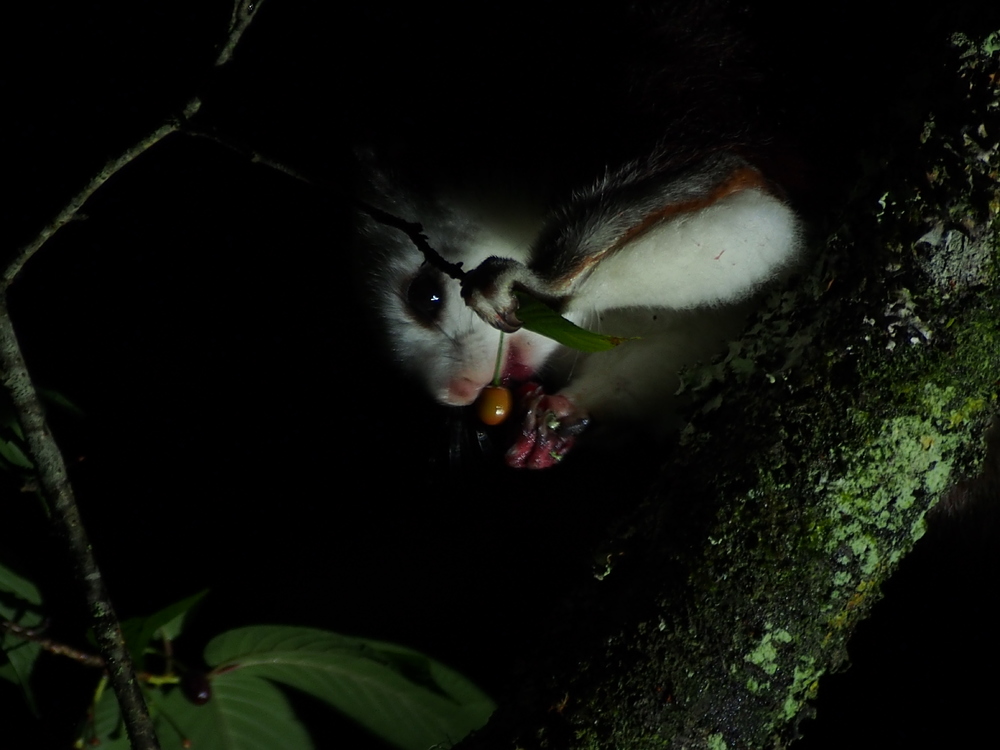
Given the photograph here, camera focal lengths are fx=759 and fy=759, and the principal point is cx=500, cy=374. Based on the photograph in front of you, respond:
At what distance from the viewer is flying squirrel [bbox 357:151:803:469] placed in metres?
1.54

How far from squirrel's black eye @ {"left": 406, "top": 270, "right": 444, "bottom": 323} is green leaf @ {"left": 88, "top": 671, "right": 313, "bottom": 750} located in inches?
49.0

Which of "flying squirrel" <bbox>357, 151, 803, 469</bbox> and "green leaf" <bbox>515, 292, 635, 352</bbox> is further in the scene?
"flying squirrel" <bbox>357, 151, 803, 469</bbox>

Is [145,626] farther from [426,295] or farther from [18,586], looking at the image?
[426,295]

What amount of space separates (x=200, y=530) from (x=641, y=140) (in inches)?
64.0

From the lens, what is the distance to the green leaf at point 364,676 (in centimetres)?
97

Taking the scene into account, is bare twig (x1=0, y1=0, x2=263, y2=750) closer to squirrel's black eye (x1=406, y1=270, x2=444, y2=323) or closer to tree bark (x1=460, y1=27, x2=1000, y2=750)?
tree bark (x1=460, y1=27, x2=1000, y2=750)

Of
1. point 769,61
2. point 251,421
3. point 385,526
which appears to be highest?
point 769,61

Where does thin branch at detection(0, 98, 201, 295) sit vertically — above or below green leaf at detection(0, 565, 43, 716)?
above

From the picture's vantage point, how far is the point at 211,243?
7.69 feet

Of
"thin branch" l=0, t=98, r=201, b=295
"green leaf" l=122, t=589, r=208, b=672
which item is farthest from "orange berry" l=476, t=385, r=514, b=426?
"thin branch" l=0, t=98, r=201, b=295

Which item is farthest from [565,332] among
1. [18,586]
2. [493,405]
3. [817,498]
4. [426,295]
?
[426,295]

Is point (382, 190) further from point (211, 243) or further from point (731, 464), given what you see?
point (731, 464)

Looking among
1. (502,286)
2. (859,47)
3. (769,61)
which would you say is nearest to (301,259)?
(502,286)

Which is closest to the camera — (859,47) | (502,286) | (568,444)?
(502,286)
